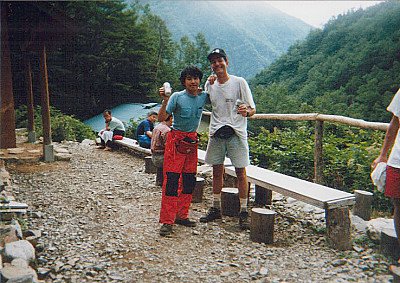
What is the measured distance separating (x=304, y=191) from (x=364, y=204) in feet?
3.93

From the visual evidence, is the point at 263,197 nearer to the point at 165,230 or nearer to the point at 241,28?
the point at 165,230

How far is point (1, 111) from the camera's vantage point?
7.28m

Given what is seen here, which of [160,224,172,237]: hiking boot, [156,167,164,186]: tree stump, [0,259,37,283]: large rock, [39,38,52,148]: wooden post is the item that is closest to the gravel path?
[160,224,172,237]: hiking boot

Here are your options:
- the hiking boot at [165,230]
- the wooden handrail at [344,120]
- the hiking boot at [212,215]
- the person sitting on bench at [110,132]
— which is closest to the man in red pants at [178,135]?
the hiking boot at [165,230]

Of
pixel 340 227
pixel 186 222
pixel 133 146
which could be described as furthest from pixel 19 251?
pixel 133 146

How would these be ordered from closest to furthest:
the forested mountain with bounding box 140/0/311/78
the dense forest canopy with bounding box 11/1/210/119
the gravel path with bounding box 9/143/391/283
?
1. the gravel path with bounding box 9/143/391/283
2. the dense forest canopy with bounding box 11/1/210/119
3. the forested mountain with bounding box 140/0/311/78

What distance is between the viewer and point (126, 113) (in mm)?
21750

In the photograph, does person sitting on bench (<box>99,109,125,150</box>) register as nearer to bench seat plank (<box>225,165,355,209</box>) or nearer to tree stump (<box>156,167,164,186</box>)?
tree stump (<box>156,167,164,186</box>)

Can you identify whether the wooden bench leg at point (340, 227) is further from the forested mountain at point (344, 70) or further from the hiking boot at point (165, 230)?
the forested mountain at point (344, 70)

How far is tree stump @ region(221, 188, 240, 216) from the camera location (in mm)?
4348

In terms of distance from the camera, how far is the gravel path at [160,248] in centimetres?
285

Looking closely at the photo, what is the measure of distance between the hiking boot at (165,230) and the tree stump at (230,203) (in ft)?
3.01

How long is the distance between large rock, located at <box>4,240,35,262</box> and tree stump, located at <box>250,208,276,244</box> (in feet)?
6.50

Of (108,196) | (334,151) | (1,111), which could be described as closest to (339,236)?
(334,151)
